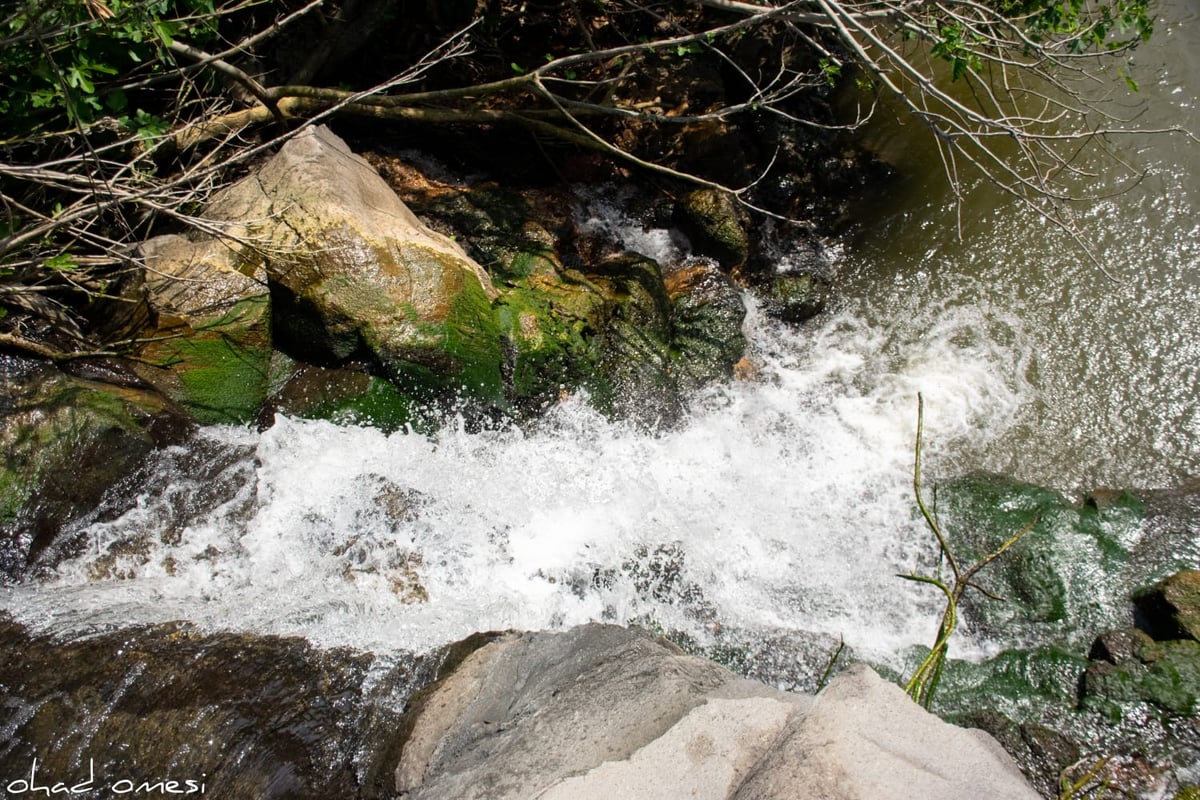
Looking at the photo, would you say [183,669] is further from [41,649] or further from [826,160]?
[826,160]

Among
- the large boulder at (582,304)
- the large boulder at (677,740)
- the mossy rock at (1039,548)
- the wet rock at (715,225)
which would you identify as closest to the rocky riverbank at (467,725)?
the large boulder at (677,740)

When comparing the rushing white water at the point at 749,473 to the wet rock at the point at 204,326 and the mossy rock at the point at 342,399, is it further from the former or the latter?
the wet rock at the point at 204,326

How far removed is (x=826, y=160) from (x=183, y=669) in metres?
6.01

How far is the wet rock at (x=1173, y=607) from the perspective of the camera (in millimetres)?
3873

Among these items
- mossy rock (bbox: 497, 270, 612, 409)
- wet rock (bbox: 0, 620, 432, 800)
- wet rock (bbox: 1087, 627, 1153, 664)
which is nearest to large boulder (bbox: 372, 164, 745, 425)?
mossy rock (bbox: 497, 270, 612, 409)

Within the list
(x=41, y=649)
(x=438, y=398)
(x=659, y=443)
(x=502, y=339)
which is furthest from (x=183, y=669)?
(x=659, y=443)

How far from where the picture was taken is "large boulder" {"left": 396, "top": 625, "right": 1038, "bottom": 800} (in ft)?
5.98

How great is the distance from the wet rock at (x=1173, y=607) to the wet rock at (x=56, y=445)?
5492 millimetres

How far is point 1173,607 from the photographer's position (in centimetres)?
396

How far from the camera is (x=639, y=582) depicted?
4219 millimetres

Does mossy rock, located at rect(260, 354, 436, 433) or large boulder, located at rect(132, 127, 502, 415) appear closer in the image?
large boulder, located at rect(132, 127, 502, 415)

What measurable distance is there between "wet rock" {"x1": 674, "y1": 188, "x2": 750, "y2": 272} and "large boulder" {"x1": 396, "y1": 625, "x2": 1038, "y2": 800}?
3.82 m

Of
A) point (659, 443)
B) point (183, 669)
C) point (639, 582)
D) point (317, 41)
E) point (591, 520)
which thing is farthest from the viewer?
point (317, 41)

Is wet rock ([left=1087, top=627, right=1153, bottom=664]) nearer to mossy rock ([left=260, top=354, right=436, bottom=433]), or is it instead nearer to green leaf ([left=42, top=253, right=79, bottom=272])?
mossy rock ([left=260, top=354, right=436, bottom=433])
